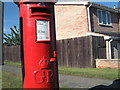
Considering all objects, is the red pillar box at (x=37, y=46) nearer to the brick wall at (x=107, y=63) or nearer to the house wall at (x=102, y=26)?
the brick wall at (x=107, y=63)

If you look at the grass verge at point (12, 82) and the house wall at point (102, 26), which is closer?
the grass verge at point (12, 82)

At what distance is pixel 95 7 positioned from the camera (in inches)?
690

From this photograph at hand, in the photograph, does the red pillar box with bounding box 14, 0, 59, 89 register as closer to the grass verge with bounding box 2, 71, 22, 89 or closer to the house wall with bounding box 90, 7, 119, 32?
the grass verge with bounding box 2, 71, 22, 89

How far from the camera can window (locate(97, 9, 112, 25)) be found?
18.1m

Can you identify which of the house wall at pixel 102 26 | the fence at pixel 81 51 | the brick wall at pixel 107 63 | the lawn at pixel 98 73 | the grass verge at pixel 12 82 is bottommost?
the grass verge at pixel 12 82

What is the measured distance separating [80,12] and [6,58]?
11.3m

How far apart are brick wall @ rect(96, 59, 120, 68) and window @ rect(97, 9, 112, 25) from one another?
6.56m

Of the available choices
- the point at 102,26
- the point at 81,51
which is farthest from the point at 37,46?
the point at 102,26

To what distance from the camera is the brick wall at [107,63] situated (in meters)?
11.5

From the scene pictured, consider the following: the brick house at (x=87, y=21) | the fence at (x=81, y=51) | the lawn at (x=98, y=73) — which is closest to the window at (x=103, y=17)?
the brick house at (x=87, y=21)

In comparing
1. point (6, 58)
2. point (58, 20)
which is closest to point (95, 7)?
point (58, 20)

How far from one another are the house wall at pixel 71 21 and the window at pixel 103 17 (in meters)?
1.82

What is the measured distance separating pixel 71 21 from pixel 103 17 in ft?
10.7

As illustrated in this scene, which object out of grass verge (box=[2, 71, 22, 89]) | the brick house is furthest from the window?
grass verge (box=[2, 71, 22, 89])
